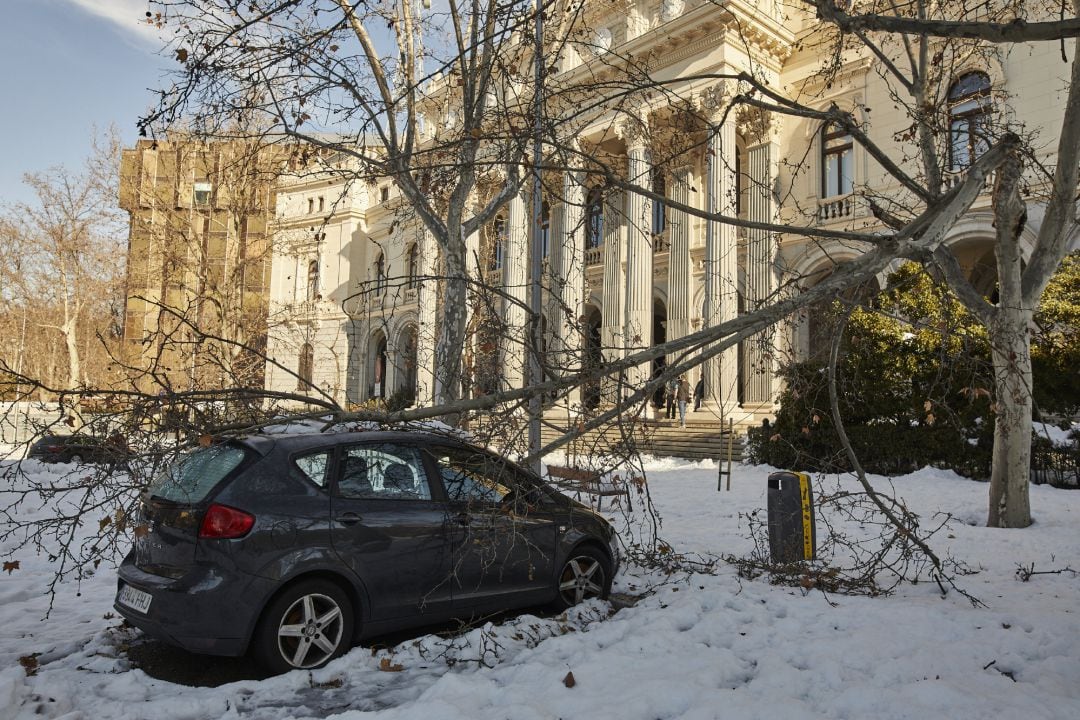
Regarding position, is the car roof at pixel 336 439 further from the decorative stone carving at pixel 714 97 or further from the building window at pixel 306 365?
the decorative stone carving at pixel 714 97

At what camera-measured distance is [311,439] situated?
492cm

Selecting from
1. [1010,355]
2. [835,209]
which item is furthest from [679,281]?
[1010,355]

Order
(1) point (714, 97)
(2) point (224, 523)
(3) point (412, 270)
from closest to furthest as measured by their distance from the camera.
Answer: (2) point (224, 523)
(3) point (412, 270)
(1) point (714, 97)

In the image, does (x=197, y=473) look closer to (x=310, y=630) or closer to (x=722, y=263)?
(x=310, y=630)

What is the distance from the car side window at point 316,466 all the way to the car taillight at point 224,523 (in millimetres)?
459

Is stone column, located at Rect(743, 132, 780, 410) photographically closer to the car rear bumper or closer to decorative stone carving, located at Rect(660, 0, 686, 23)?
decorative stone carving, located at Rect(660, 0, 686, 23)

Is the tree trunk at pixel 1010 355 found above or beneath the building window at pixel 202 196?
beneath

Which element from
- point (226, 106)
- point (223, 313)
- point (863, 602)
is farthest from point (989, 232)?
point (223, 313)

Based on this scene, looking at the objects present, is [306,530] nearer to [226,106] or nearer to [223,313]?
[226,106]

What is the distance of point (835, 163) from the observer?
2398 cm

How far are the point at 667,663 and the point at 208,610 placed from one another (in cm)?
267

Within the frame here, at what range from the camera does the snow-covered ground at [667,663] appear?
3.79m

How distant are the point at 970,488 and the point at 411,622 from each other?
11410 millimetres

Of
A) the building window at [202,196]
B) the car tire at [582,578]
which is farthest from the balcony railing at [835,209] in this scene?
the building window at [202,196]
